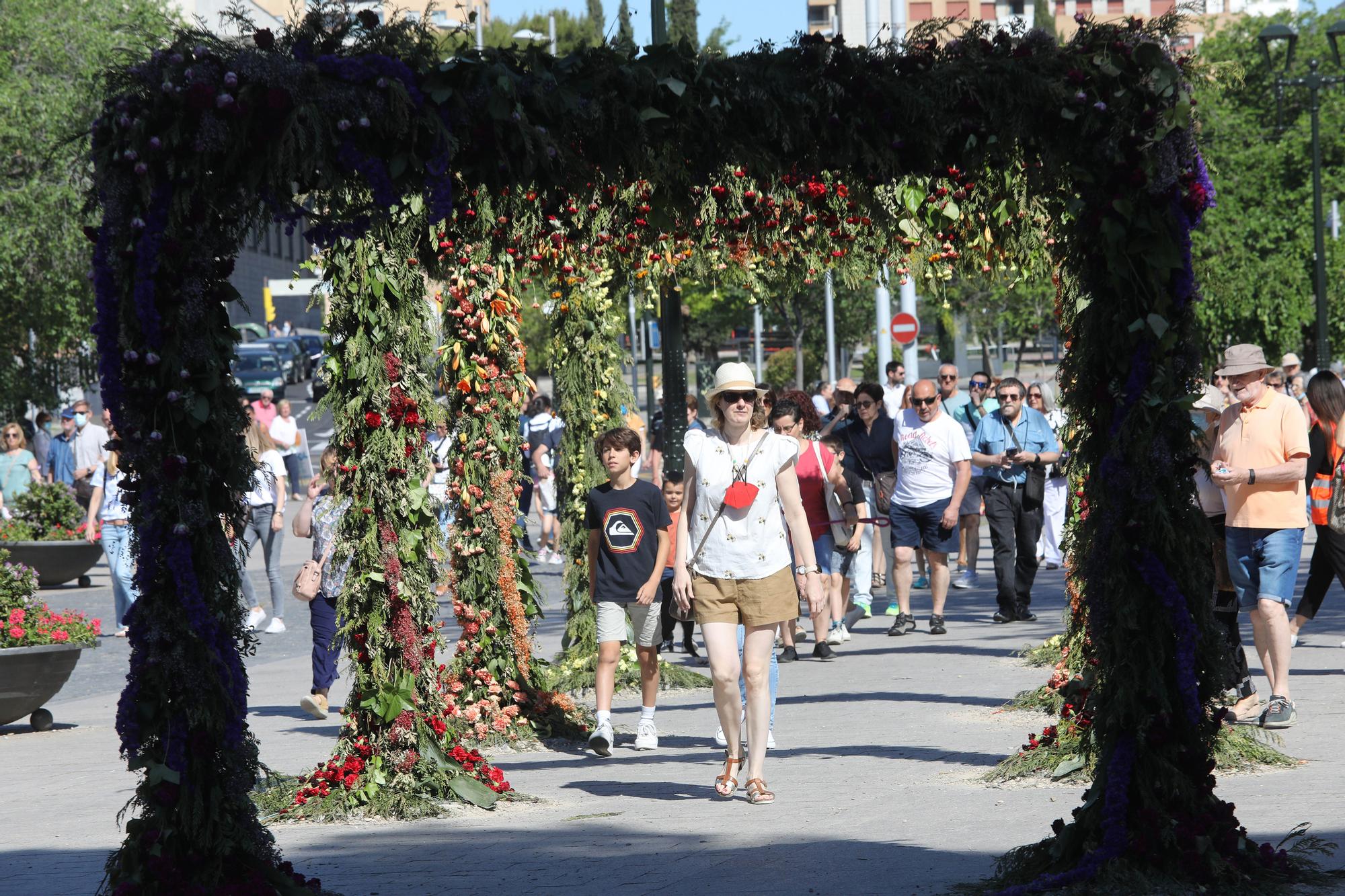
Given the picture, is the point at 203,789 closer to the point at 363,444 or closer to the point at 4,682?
the point at 363,444

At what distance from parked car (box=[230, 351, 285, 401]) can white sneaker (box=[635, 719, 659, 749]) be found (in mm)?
41999

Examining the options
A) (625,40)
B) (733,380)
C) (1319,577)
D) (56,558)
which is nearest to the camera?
(625,40)

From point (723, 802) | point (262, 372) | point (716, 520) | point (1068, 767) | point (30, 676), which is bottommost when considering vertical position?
point (723, 802)

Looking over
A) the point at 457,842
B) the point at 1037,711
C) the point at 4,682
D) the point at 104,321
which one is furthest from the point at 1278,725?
the point at 4,682

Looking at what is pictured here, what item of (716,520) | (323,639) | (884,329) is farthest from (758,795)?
(884,329)

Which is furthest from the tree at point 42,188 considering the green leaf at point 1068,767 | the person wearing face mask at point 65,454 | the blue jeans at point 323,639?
the green leaf at point 1068,767

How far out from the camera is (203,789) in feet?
17.6

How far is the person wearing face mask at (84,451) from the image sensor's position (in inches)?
869

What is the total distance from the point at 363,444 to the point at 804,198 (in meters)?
2.21

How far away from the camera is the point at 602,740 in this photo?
8844 millimetres

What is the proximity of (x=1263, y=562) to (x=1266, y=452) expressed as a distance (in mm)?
575

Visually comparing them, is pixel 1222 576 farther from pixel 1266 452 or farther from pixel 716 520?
pixel 716 520

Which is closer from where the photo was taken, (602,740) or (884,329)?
(602,740)

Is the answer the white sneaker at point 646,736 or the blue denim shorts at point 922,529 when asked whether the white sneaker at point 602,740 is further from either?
the blue denim shorts at point 922,529
